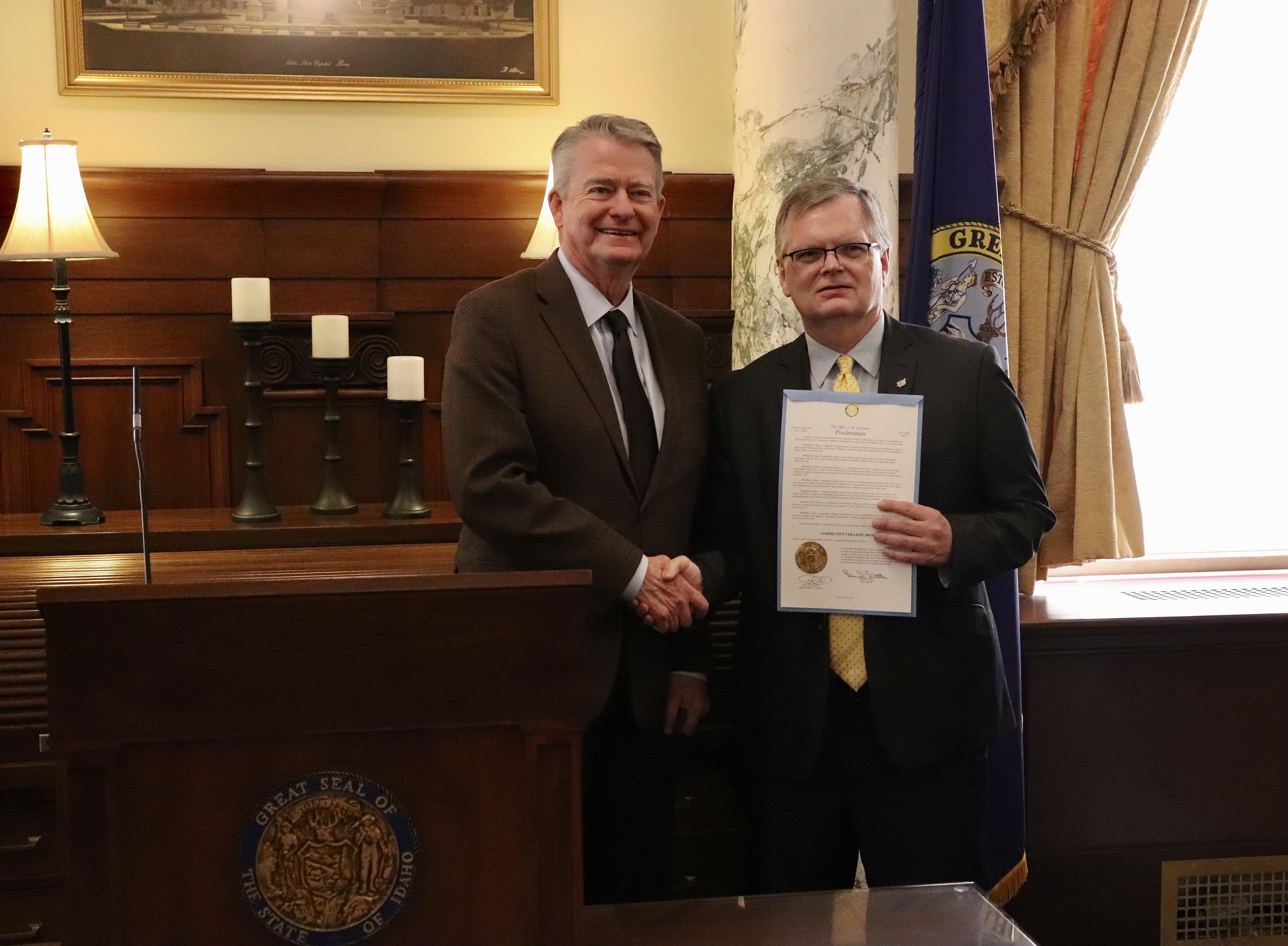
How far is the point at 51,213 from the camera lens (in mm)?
2965

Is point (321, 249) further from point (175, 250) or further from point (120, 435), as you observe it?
point (120, 435)

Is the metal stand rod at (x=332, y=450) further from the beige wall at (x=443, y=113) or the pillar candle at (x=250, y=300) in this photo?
the beige wall at (x=443, y=113)

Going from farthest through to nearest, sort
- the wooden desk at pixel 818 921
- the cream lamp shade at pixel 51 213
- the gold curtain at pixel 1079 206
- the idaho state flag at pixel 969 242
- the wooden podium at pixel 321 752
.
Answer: the gold curtain at pixel 1079 206
the cream lamp shade at pixel 51 213
the idaho state flag at pixel 969 242
the wooden desk at pixel 818 921
the wooden podium at pixel 321 752

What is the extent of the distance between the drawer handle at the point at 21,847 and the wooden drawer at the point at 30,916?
2cm

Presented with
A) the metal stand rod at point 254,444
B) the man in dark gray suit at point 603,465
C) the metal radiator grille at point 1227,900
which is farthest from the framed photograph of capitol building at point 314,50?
the metal radiator grille at point 1227,900

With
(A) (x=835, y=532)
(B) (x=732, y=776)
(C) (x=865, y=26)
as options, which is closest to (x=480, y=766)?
(A) (x=835, y=532)

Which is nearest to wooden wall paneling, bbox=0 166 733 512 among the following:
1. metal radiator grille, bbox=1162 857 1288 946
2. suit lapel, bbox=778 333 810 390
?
suit lapel, bbox=778 333 810 390

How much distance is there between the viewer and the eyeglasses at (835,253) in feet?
6.25

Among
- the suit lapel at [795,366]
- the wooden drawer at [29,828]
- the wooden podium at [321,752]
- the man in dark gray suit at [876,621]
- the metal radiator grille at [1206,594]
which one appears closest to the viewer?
the wooden podium at [321,752]

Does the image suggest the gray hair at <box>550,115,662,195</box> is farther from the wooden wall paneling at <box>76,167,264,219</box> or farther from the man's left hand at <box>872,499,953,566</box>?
the wooden wall paneling at <box>76,167,264,219</box>

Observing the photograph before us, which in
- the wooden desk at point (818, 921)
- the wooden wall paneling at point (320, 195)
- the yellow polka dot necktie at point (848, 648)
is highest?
the wooden wall paneling at point (320, 195)

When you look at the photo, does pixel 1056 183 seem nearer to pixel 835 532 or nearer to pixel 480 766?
pixel 835 532

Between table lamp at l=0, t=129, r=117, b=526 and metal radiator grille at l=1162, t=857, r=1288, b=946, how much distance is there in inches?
118

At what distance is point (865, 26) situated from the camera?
2941 mm
